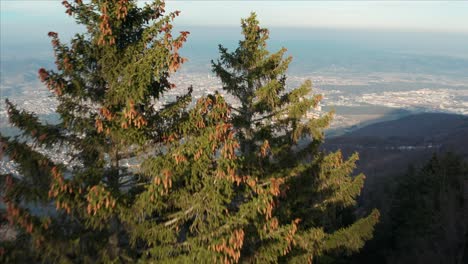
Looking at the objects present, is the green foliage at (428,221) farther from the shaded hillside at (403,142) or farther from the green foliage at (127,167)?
the green foliage at (127,167)

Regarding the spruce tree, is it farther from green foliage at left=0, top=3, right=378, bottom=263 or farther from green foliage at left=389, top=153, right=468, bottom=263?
green foliage at left=389, top=153, right=468, bottom=263

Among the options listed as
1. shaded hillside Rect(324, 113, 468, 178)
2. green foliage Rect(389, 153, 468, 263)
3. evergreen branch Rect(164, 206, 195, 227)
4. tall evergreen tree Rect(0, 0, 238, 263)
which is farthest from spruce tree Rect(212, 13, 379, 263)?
shaded hillside Rect(324, 113, 468, 178)

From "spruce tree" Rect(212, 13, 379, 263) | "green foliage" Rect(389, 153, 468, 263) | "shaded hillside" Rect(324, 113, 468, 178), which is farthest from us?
"shaded hillside" Rect(324, 113, 468, 178)

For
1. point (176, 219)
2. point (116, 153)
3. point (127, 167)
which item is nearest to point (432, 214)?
point (176, 219)

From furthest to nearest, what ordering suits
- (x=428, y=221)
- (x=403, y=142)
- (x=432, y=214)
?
(x=403, y=142) → (x=432, y=214) → (x=428, y=221)

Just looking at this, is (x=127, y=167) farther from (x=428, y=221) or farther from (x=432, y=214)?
(x=432, y=214)

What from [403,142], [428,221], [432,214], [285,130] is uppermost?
[285,130]

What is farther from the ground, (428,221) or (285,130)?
(285,130)

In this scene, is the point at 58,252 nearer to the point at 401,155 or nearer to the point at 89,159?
the point at 89,159

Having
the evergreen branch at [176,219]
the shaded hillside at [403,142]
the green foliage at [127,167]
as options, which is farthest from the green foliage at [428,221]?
the evergreen branch at [176,219]

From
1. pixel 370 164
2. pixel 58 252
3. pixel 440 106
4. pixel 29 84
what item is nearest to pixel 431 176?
pixel 58 252

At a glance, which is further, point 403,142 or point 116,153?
point 403,142
